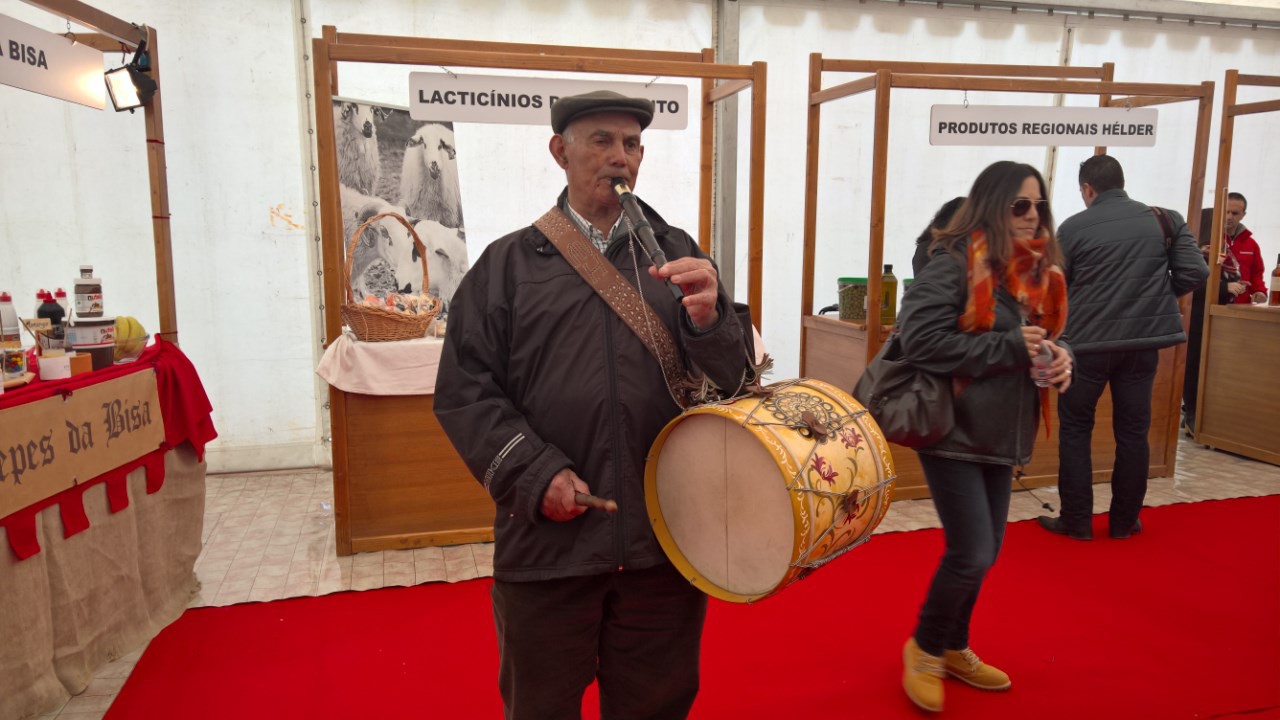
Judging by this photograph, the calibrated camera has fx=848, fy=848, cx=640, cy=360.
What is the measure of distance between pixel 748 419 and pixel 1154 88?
4.25 meters

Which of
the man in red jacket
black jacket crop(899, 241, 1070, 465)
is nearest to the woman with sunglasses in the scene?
black jacket crop(899, 241, 1070, 465)

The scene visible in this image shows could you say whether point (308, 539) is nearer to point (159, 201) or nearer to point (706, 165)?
point (159, 201)

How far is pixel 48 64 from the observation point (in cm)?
278

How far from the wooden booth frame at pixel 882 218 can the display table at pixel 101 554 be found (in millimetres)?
3246

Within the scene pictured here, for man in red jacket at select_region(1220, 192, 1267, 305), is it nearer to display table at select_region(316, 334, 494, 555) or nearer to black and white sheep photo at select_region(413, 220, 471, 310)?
black and white sheep photo at select_region(413, 220, 471, 310)

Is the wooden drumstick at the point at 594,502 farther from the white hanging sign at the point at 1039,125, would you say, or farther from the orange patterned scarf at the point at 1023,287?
the white hanging sign at the point at 1039,125

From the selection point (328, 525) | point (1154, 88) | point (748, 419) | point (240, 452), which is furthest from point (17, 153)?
point (1154, 88)

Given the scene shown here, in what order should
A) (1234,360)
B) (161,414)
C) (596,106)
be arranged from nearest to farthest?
(596,106) → (161,414) → (1234,360)

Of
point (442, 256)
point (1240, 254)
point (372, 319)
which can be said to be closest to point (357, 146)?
point (442, 256)

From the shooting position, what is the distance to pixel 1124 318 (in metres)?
3.78

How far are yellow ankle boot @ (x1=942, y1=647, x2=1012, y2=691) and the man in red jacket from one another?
427cm

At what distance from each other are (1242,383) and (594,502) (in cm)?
561

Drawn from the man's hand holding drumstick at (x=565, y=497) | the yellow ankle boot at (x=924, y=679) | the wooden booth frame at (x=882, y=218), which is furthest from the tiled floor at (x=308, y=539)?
the man's hand holding drumstick at (x=565, y=497)

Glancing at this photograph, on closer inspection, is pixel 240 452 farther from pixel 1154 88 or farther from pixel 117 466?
pixel 1154 88
